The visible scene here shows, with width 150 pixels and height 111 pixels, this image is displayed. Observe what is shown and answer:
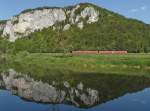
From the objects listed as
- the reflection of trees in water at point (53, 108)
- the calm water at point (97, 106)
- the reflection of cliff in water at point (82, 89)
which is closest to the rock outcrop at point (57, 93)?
the reflection of cliff in water at point (82, 89)

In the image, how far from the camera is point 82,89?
5581cm

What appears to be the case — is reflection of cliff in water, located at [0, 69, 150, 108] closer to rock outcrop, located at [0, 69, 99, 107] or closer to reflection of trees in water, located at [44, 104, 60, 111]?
A: rock outcrop, located at [0, 69, 99, 107]

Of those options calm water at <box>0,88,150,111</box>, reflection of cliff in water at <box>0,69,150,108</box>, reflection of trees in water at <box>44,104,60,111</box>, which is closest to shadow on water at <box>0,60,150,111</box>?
reflection of cliff in water at <box>0,69,150,108</box>

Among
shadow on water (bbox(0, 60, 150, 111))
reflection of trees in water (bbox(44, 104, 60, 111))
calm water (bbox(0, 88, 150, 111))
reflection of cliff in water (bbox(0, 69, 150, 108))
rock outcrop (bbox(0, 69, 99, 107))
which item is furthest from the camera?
reflection of cliff in water (bbox(0, 69, 150, 108))

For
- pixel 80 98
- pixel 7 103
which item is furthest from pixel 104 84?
pixel 7 103

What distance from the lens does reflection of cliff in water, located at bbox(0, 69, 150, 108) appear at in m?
46.6

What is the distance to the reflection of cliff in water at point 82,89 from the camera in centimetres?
4656

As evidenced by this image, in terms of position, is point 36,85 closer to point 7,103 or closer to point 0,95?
point 0,95

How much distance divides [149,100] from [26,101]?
1552 cm

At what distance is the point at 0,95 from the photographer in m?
50.4

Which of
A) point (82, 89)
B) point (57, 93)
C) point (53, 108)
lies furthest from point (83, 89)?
point (53, 108)

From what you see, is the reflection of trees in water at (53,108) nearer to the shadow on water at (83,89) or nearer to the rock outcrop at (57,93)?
the shadow on water at (83,89)

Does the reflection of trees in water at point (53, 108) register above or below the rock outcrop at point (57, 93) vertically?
above

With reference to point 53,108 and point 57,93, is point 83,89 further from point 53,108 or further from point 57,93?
point 53,108
